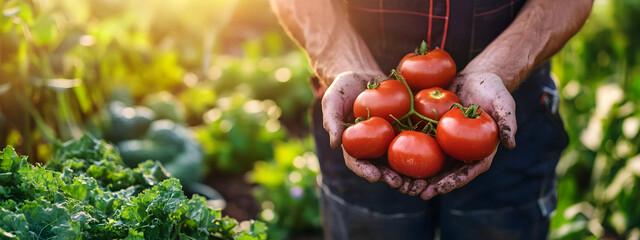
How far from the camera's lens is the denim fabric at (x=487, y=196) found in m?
1.86

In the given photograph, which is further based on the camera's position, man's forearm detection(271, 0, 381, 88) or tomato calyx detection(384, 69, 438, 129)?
man's forearm detection(271, 0, 381, 88)

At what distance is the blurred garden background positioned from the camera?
2664 mm

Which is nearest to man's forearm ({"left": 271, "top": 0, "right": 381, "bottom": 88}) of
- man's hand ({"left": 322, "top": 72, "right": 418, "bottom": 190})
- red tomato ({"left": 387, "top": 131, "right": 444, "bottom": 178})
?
man's hand ({"left": 322, "top": 72, "right": 418, "bottom": 190})

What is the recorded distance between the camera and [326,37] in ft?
6.17

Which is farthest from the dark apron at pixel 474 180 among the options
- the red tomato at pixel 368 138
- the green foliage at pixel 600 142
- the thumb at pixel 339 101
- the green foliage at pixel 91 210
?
the green foliage at pixel 600 142

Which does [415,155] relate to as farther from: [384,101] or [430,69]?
[430,69]

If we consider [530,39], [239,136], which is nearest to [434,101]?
[530,39]

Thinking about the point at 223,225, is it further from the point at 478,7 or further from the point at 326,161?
the point at 478,7

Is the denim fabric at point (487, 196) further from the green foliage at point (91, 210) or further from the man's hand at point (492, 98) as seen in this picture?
the green foliage at point (91, 210)

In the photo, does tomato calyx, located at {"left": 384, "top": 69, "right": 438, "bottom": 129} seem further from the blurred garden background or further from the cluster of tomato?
the blurred garden background

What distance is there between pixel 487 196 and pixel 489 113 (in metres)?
0.39

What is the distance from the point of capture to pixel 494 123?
1530mm

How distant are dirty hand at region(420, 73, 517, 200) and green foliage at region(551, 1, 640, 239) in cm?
140

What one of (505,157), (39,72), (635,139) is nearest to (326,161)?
(505,157)
